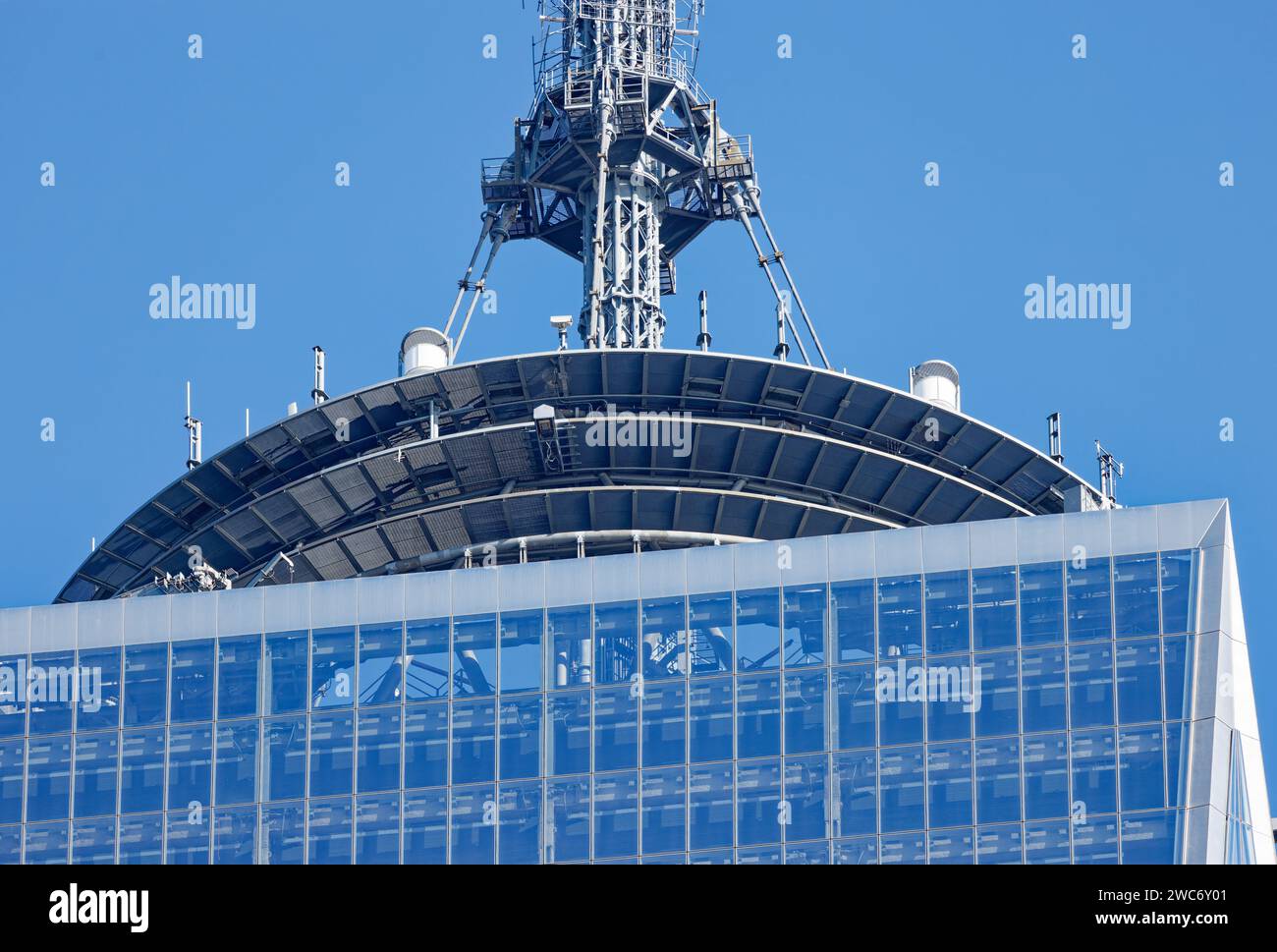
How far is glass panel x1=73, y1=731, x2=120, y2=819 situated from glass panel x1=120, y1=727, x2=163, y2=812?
0.91ft

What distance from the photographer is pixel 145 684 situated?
74750mm

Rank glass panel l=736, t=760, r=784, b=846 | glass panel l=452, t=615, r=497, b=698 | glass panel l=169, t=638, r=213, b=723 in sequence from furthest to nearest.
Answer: glass panel l=169, t=638, r=213, b=723, glass panel l=452, t=615, r=497, b=698, glass panel l=736, t=760, r=784, b=846

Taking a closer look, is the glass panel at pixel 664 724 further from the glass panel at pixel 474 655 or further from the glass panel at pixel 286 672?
the glass panel at pixel 286 672

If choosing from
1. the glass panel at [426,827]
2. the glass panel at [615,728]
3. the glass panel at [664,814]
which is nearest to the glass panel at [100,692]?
the glass panel at [426,827]

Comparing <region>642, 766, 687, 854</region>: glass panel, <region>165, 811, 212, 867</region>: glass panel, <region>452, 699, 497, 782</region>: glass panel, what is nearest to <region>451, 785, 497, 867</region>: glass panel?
<region>452, 699, 497, 782</region>: glass panel

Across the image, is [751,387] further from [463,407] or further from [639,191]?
[639,191]

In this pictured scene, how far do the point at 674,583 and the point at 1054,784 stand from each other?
40.5 feet

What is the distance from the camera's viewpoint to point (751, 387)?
256ft

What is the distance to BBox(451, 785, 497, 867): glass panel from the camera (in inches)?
2734

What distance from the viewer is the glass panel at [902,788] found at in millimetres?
67188

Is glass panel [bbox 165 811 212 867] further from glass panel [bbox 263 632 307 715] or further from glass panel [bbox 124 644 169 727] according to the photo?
glass panel [bbox 263 632 307 715]
